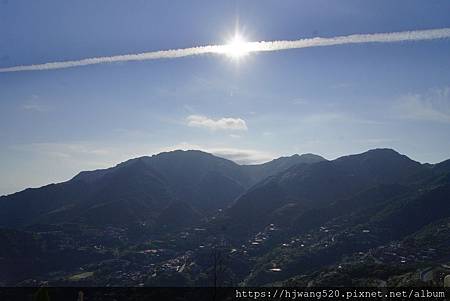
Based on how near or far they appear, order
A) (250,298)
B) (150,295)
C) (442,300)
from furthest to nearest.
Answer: (150,295) → (250,298) → (442,300)

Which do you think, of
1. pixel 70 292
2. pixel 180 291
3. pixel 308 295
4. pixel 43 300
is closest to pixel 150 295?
pixel 180 291

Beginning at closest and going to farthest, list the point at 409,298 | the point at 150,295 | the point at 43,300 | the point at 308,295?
the point at 43,300, the point at 409,298, the point at 308,295, the point at 150,295

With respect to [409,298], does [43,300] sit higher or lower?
higher

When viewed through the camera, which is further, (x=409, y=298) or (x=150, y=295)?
(x=150, y=295)

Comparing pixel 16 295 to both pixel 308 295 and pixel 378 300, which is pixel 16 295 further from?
pixel 378 300

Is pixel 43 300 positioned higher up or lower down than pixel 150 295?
higher up

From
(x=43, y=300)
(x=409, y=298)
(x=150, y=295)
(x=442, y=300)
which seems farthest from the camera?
(x=150, y=295)

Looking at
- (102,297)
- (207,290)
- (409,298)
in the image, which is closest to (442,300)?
(409,298)

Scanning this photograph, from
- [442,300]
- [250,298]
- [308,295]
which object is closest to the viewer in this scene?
[442,300]

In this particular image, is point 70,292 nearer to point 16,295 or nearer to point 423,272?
point 16,295
